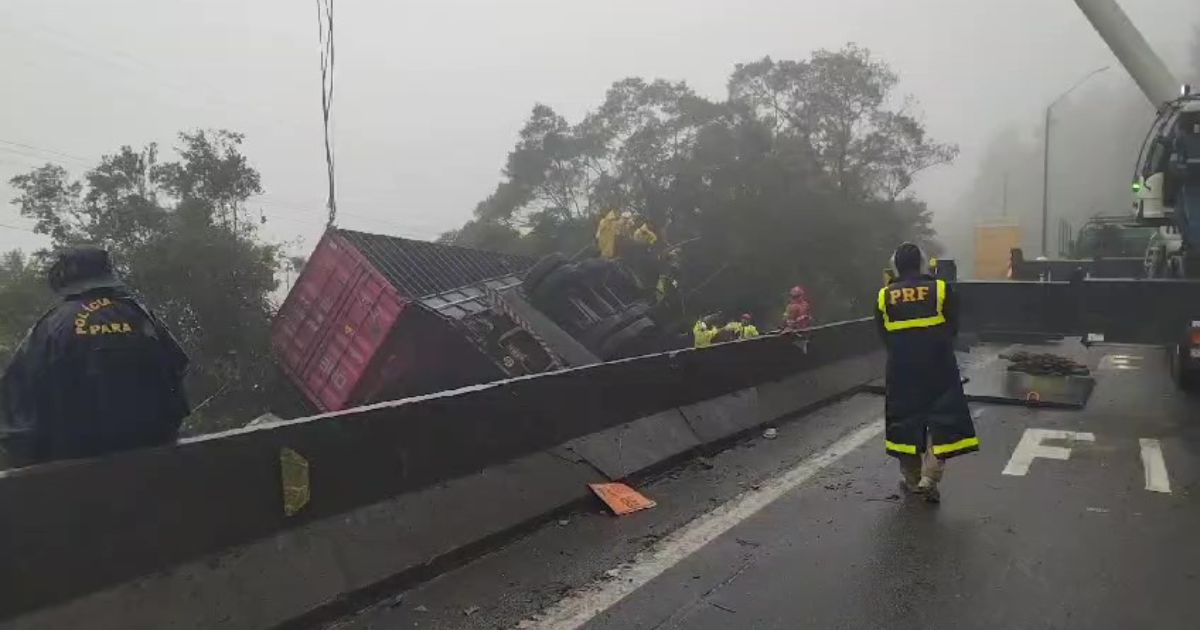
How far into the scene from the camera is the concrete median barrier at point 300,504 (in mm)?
3078

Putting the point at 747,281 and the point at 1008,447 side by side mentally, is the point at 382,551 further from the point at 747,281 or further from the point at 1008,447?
the point at 747,281

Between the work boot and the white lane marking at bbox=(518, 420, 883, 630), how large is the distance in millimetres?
849

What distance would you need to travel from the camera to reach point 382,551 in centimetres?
426

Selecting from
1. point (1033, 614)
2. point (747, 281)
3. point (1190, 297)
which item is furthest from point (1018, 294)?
point (747, 281)

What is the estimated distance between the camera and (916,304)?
6.35 metres

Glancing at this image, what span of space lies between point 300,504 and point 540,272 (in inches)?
583


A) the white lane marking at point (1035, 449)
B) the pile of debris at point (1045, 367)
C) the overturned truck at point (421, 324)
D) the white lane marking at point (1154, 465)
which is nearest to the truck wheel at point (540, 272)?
the overturned truck at point (421, 324)


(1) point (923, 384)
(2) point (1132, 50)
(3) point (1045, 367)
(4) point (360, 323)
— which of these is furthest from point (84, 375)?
(2) point (1132, 50)

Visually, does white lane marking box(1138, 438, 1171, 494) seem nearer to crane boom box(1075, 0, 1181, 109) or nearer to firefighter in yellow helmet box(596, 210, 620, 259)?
crane boom box(1075, 0, 1181, 109)

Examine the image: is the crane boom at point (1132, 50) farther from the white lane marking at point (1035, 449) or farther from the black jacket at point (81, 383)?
the black jacket at point (81, 383)

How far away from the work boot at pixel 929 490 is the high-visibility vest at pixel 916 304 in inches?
40.7

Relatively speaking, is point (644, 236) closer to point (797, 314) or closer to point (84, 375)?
point (797, 314)

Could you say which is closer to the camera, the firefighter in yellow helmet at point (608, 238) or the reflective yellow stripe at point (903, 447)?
the reflective yellow stripe at point (903, 447)

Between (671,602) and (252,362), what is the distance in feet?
54.0
